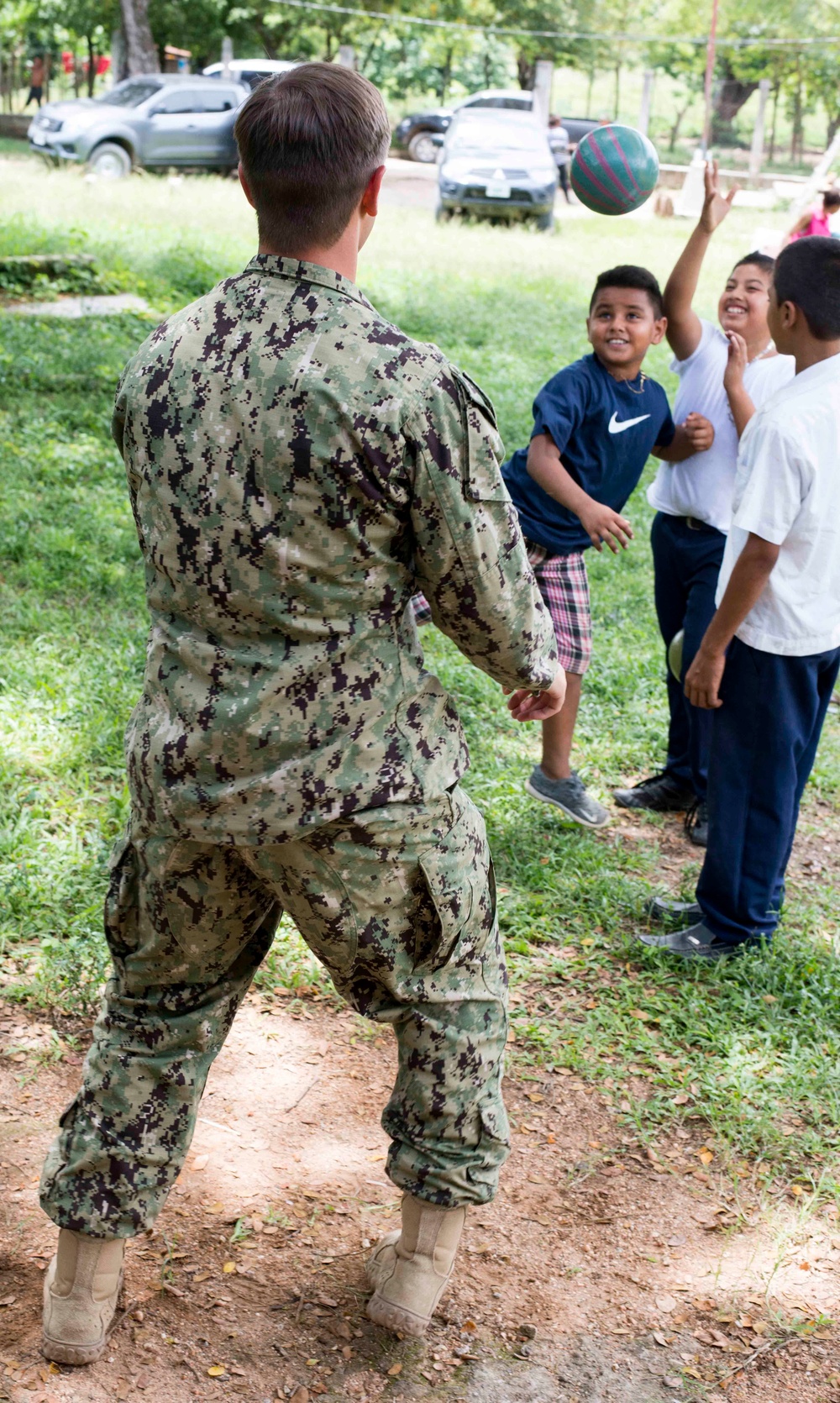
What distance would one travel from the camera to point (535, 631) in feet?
6.91

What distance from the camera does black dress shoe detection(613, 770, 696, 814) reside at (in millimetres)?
4676

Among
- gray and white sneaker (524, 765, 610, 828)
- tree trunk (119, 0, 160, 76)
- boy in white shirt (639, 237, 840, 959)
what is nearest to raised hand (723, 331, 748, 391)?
boy in white shirt (639, 237, 840, 959)

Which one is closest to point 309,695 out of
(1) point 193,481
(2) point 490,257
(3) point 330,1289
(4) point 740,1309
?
(1) point 193,481

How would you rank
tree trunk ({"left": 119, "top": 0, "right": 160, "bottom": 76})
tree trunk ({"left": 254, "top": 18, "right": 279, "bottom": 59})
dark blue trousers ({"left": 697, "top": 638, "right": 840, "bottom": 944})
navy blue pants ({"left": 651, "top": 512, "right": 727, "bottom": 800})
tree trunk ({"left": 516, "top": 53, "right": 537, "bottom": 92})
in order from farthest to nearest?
tree trunk ({"left": 516, "top": 53, "right": 537, "bottom": 92}) < tree trunk ({"left": 254, "top": 18, "right": 279, "bottom": 59}) < tree trunk ({"left": 119, "top": 0, "right": 160, "bottom": 76}) < navy blue pants ({"left": 651, "top": 512, "right": 727, "bottom": 800}) < dark blue trousers ({"left": 697, "top": 638, "right": 840, "bottom": 944})

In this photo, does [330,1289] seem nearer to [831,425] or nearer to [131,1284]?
[131,1284]

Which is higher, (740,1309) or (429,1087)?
(429,1087)

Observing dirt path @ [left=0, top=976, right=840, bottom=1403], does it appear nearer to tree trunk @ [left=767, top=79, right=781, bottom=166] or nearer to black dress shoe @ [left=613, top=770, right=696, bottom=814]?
black dress shoe @ [left=613, top=770, right=696, bottom=814]

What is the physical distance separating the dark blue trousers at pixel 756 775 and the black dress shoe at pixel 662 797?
0.91 meters

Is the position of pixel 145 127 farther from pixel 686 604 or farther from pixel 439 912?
pixel 439 912

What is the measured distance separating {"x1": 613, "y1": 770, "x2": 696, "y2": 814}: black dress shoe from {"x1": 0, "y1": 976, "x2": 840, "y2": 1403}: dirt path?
1592 millimetres

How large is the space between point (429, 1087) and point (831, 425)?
198cm

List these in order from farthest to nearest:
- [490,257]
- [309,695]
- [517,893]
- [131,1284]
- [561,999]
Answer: [490,257] < [517,893] < [561,999] < [131,1284] < [309,695]

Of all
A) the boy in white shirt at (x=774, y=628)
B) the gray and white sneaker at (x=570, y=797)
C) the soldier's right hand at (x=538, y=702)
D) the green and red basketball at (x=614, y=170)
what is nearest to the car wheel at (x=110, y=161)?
the green and red basketball at (x=614, y=170)

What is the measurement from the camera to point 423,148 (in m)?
30.7
